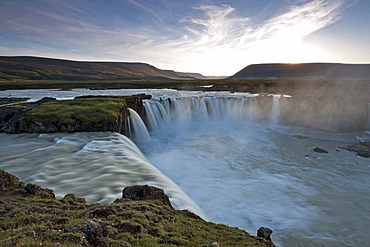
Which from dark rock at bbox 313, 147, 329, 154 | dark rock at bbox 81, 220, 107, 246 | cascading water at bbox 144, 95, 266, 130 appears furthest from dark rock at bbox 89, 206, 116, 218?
cascading water at bbox 144, 95, 266, 130

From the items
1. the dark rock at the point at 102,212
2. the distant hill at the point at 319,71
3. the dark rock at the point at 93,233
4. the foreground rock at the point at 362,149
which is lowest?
the foreground rock at the point at 362,149

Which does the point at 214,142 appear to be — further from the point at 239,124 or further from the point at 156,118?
the point at 239,124

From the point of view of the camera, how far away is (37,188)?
26.3 feet

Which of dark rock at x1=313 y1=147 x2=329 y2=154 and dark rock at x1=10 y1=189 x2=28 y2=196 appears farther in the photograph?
dark rock at x1=313 y1=147 x2=329 y2=154

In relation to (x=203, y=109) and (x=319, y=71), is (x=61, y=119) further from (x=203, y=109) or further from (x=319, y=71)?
(x=319, y=71)

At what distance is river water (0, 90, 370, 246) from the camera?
11.0m

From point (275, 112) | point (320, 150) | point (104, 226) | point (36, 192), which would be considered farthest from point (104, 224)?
point (275, 112)

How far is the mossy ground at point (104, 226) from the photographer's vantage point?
4453 mm

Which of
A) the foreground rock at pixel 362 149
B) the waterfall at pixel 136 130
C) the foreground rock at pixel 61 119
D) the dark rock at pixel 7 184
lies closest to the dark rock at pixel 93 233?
the dark rock at pixel 7 184

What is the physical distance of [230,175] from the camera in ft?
61.0

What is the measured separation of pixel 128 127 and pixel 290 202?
17085 millimetres

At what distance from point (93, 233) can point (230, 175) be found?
15.0 metres

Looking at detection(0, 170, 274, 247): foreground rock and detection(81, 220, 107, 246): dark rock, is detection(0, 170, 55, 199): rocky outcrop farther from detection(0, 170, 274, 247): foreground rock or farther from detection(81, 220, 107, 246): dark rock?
detection(81, 220, 107, 246): dark rock

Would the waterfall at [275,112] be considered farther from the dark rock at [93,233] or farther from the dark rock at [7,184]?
the dark rock at [93,233]
